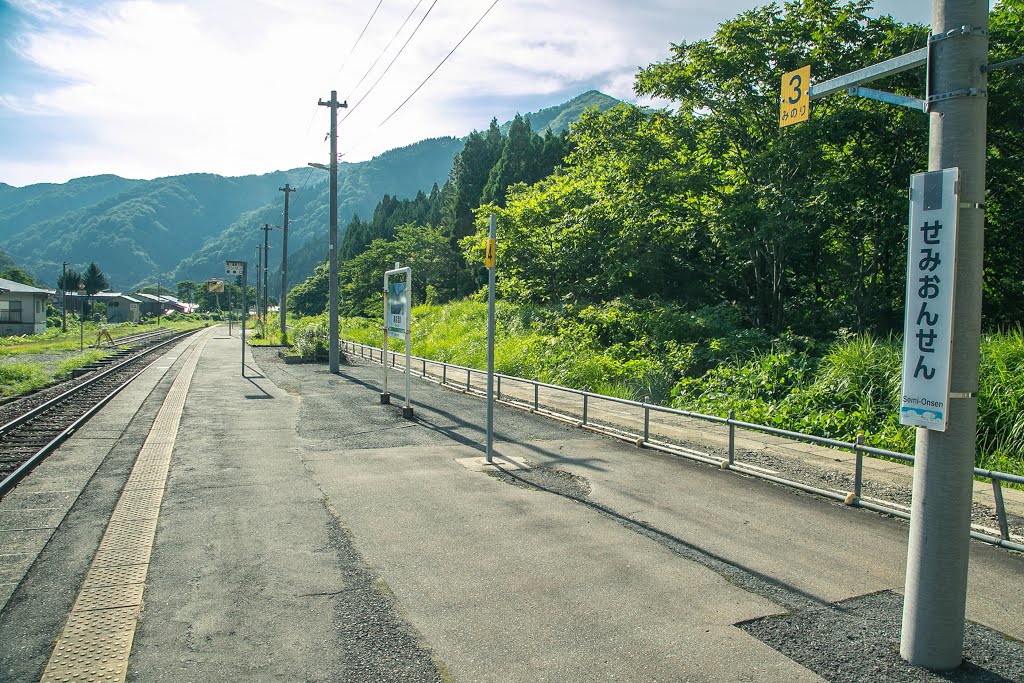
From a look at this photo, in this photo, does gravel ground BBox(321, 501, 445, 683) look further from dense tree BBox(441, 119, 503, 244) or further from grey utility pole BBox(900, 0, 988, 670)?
dense tree BBox(441, 119, 503, 244)

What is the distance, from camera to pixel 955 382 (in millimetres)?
3820

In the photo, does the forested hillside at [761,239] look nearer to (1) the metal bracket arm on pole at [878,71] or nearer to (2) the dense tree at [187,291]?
(1) the metal bracket arm on pole at [878,71]

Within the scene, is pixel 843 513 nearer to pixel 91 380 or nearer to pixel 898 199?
pixel 898 199

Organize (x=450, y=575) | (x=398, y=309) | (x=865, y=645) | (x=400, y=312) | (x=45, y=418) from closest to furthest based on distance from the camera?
(x=865, y=645), (x=450, y=575), (x=45, y=418), (x=400, y=312), (x=398, y=309)

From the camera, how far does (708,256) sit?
2597 cm

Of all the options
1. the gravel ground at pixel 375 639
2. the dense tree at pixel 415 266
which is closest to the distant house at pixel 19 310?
the dense tree at pixel 415 266

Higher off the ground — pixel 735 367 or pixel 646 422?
pixel 735 367

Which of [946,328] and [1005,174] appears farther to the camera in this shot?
[1005,174]

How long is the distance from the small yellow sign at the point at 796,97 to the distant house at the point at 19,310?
61126 millimetres

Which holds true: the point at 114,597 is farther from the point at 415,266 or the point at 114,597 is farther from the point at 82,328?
the point at 415,266

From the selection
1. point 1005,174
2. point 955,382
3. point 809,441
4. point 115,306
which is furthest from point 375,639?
point 115,306

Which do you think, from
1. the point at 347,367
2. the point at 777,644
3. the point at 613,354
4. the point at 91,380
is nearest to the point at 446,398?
the point at 613,354

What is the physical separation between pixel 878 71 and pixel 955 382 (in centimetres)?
203

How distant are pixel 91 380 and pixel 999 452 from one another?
2316 cm
